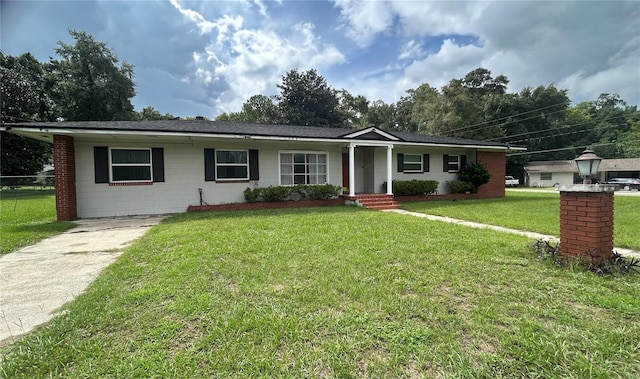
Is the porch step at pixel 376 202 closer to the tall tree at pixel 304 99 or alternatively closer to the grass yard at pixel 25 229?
the grass yard at pixel 25 229

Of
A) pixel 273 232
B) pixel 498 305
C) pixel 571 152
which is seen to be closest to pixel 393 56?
pixel 273 232

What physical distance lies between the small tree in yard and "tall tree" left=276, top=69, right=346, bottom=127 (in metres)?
20.0

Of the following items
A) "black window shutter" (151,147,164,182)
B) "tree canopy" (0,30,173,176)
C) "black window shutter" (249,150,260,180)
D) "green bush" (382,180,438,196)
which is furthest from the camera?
"tree canopy" (0,30,173,176)

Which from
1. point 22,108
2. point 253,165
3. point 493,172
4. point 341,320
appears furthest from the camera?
point 22,108

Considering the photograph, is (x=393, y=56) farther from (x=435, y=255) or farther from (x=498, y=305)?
(x=498, y=305)

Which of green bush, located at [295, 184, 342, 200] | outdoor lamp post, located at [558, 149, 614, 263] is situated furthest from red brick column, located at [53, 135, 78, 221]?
outdoor lamp post, located at [558, 149, 614, 263]

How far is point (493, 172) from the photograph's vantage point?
15938mm

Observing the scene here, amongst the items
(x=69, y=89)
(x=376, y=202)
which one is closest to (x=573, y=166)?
(x=376, y=202)

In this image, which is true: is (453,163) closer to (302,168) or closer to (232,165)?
(302,168)

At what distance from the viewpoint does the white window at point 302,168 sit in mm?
11945

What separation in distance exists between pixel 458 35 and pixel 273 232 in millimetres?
15394

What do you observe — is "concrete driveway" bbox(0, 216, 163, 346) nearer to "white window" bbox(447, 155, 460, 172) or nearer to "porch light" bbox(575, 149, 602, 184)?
"porch light" bbox(575, 149, 602, 184)

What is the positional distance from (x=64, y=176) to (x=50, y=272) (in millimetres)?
6123

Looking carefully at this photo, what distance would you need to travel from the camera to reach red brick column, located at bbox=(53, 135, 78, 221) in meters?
8.38
